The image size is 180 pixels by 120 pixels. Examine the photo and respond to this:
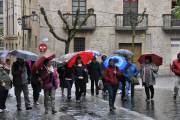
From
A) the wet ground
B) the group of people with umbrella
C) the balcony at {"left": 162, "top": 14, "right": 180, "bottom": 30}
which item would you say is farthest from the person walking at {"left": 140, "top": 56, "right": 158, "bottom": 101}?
the balcony at {"left": 162, "top": 14, "right": 180, "bottom": 30}

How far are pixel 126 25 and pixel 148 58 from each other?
17.8 m

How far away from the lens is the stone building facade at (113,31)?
32156 mm

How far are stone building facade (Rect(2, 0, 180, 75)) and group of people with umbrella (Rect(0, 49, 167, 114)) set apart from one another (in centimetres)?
1387

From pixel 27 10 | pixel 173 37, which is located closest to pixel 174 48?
pixel 173 37

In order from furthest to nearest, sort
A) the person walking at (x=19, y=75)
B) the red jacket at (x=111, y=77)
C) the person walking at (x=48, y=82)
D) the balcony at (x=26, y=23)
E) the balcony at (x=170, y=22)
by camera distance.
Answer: the balcony at (x=26, y=23) < the balcony at (x=170, y=22) < the red jacket at (x=111, y=77) < the person walking at (x=19, y=75) < the person walking at (x=48, y=82)

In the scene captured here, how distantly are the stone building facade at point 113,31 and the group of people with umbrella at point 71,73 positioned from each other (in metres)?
13.9

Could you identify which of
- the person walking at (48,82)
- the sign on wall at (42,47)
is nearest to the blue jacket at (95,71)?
the person walking at (48,82)

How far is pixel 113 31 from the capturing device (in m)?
32.4

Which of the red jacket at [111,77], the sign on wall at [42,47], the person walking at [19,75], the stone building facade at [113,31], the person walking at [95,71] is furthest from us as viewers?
the stone building facade at [113,31]

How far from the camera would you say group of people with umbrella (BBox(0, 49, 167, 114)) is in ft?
36.1

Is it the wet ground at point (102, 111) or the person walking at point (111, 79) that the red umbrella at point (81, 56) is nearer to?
the wet ground at point (102, 111)

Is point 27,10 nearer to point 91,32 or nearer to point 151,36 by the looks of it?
point 91,32

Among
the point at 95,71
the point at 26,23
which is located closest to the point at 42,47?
the point at 26,23

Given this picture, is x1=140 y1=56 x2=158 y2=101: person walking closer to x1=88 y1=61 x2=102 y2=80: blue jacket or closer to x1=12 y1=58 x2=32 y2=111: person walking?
x1=88 y1=61 x2=102 y2=80: blue jacket
